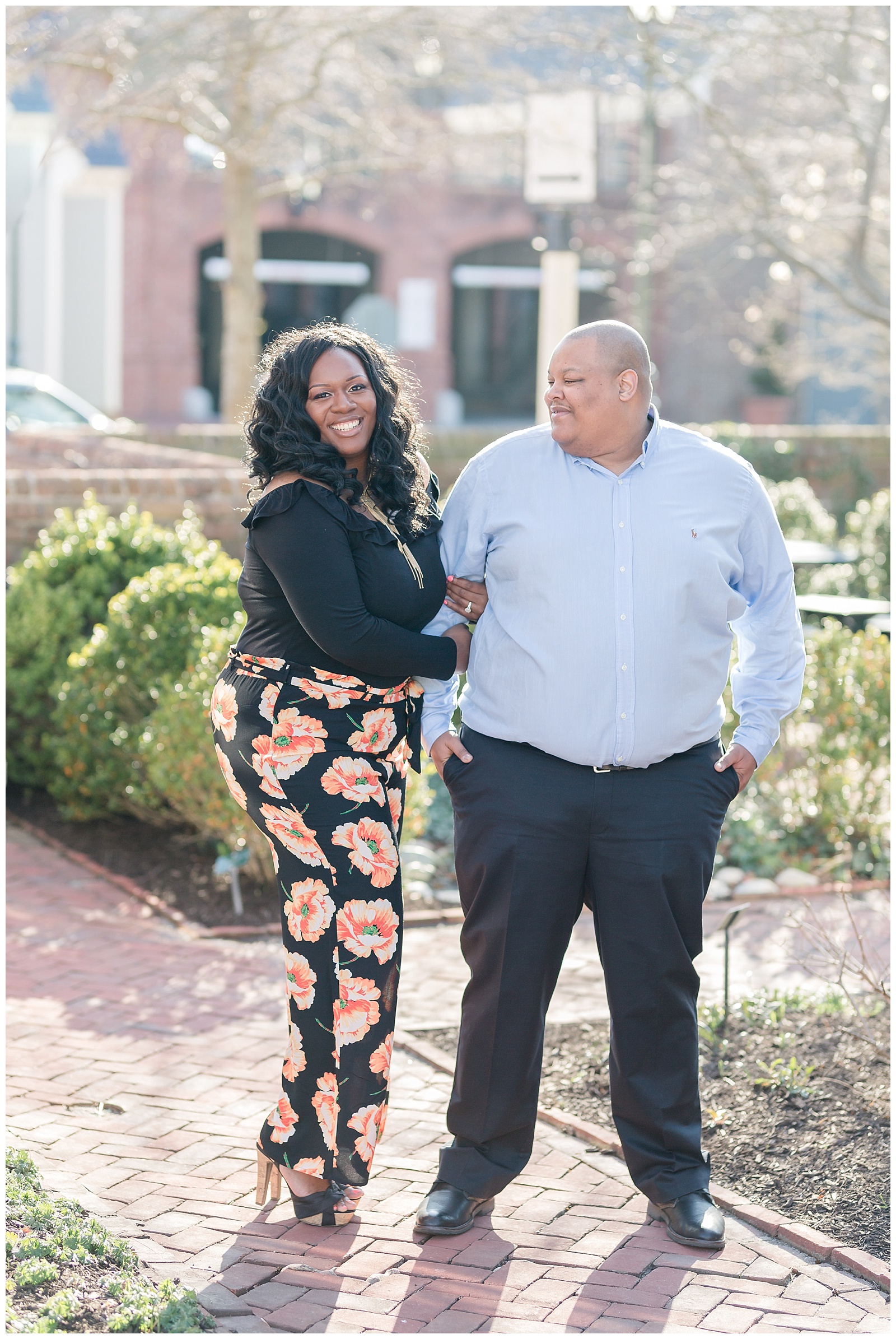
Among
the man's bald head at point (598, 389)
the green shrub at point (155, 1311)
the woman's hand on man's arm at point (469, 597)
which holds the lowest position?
the green shrub at point (155, 1311)

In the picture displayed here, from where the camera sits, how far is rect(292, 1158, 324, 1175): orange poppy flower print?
10.7ft

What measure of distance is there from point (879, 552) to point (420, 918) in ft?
22.8

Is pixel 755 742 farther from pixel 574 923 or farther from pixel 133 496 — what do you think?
pixel 133 496

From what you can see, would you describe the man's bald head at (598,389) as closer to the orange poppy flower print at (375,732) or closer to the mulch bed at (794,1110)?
the orange poppy flower print at (375,732)

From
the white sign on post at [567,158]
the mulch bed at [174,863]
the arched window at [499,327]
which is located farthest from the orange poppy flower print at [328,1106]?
the arched window at [499,327]

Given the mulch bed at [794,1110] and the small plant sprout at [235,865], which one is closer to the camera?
the mulch bed at [794,1110]

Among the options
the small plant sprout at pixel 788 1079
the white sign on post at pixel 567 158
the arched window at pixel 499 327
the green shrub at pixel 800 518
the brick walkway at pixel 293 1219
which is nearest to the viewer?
the brick walkway at pixel 293 1219

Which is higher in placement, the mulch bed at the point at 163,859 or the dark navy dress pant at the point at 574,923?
the dark navy dress pant at the point at 574,923

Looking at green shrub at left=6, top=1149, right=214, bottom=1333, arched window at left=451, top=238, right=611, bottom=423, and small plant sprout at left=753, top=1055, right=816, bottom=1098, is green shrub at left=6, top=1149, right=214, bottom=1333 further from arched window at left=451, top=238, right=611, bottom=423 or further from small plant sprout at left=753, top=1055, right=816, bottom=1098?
arched window at left=451, top=238, right=611, bottom=423

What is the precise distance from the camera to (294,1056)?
3.29 m

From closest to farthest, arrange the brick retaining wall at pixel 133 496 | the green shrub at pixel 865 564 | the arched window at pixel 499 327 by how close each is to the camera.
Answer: the brick retaining wall at pixel 133 496 → the green shrub at pixel 865 564 → the arched window at pixel 499 327

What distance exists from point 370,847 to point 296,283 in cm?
2923

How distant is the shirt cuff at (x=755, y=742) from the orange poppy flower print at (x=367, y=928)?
0.86 meters

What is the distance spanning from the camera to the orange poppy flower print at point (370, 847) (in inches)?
126
